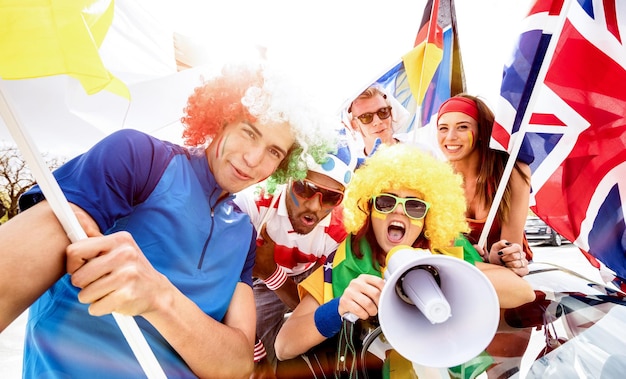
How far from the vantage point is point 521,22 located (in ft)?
9.78

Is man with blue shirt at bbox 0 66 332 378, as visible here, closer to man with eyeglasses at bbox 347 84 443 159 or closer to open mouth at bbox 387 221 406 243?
open mouth at bbox 387 221 406 243

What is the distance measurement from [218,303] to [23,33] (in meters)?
1.21

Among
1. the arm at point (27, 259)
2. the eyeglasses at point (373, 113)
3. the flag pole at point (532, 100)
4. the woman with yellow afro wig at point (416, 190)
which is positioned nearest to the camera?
the arm at point (27, 259)

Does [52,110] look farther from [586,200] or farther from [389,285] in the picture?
[586,200]

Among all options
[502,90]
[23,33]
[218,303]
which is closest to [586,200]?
[502,90]

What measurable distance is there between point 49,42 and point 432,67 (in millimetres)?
4128

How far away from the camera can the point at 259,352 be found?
2934 mm

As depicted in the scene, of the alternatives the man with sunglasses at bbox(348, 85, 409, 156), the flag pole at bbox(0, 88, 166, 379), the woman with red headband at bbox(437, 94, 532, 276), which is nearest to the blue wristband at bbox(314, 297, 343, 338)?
the flag pole at bbox(0, 88, 166, 379)

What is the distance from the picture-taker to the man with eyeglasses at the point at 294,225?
2715 millimetres

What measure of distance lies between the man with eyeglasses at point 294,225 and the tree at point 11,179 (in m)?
1.53

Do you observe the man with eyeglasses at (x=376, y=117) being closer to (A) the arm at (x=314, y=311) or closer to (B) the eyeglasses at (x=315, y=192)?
(B) the eyeglasses at (x=315, y=192)

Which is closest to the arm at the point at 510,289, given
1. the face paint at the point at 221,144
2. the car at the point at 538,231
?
the face paint at the point at 221,144

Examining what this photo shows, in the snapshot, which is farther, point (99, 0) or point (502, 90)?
point (502, 90)

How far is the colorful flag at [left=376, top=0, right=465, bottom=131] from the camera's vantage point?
4199 mm
